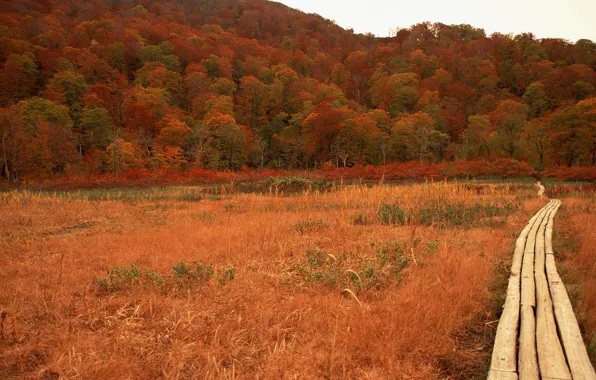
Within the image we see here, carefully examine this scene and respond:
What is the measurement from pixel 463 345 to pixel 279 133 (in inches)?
2546

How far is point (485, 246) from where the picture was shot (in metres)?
7.29

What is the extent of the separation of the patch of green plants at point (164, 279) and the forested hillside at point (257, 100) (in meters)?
42.2

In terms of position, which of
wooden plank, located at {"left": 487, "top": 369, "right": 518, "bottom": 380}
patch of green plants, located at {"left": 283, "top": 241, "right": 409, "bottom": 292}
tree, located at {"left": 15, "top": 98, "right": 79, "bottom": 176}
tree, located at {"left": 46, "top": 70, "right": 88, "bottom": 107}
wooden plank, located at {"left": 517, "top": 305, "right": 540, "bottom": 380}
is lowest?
patch of green plants, located at {"left": 283, "top": 241, "right": 409, "bottom": 292}

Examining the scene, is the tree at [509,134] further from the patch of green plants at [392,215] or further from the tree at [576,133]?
the patch of green plants at [392,215]

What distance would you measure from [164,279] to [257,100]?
70059 millimetres

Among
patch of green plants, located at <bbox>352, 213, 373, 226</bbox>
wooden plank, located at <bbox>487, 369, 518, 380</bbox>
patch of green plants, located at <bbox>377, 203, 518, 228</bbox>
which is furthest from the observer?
patch of green plants, located at <bbox>352, 213, 373, 226</bbox>

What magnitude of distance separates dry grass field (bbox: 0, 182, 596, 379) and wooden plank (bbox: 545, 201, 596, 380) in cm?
31

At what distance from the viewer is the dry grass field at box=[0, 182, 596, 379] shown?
3.13 metres

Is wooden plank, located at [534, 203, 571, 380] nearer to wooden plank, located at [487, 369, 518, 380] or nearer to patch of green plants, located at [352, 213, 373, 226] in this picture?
wooden plank, located at [487, 369, 518, 380]

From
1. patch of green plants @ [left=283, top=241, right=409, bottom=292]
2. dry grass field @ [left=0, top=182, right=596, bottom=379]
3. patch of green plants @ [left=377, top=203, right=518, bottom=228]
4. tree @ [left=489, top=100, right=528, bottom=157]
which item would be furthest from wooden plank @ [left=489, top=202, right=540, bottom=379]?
tree @ [left=489, top=100, right=528, bottom=157]

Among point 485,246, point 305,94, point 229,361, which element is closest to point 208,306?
point 229,361

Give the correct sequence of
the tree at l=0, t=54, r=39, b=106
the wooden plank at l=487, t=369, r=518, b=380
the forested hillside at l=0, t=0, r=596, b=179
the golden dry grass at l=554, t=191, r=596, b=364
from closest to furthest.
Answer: the wooden plank at l=487, t=369, r=518, b=380 → the golden dry grass at l=554, t=191, r=596, b=364 → the forested hillside at l=0, t=0, r=596, b=179 → the tree at l=0, t=54, r=39, b=106

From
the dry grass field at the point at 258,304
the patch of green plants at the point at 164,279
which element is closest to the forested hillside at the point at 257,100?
the dry grass field at the point at 258,304

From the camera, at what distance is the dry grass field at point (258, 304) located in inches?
123
